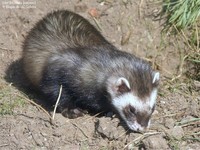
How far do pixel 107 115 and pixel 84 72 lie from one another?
53cm

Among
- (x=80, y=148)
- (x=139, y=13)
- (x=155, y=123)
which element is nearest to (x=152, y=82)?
(x=155, y=123)

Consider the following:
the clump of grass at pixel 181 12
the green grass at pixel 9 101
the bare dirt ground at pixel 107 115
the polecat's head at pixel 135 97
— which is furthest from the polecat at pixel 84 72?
the clump of grass at pixel 181 12

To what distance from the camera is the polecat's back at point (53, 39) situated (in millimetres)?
6066

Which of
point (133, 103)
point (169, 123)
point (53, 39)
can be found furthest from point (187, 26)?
point (133, 103)

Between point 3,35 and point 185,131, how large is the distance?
286cm

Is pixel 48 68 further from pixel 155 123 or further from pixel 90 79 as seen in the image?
pixel 155 123

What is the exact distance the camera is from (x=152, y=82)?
5375mm

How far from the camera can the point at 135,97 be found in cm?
523

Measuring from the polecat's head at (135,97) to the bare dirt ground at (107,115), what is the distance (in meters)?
0.11

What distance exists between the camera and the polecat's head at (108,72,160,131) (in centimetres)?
516

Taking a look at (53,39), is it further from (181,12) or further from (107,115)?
(181,12)

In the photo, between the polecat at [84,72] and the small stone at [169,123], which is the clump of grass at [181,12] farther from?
the small stone at [169,123]

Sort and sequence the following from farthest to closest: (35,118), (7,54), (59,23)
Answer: (7,54)
(59,23)
(35,118)

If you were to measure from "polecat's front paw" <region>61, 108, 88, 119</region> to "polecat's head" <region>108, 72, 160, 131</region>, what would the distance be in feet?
1.44
